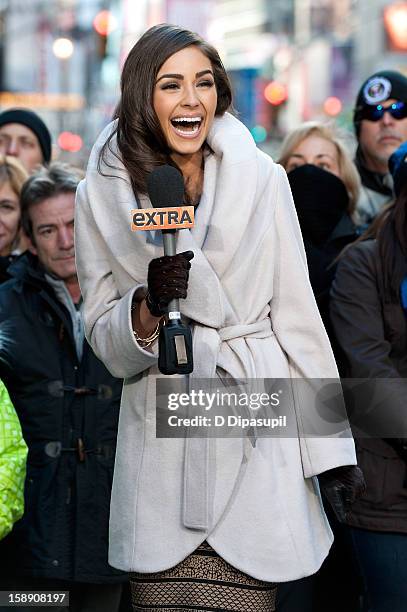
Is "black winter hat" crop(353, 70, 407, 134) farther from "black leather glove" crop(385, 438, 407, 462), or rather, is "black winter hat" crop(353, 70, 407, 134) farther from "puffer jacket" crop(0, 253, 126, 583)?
"black leather glove" crop(385, 438, 407, 462)

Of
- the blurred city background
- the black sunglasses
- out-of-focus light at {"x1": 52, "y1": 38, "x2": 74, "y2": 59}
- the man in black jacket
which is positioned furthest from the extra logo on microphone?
out-of-focus light at {"x1": 52, "y1": 38, "x2": 74, "y2": 59}

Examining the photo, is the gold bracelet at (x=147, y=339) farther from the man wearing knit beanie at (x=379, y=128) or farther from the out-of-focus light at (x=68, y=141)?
the out-of-focus light at (x=68, y=141)

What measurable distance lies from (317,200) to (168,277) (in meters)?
2.37

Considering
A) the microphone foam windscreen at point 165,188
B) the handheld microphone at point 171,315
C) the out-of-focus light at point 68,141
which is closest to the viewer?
the handheld microphone at point 171,315

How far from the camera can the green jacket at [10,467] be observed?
14.1 ft

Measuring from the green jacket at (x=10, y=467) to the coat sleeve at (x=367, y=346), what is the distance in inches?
50.7

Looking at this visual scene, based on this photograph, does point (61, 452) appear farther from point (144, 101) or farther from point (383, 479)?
point (144, 101)

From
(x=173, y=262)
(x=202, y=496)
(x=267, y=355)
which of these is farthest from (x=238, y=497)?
(x=173, y=262)

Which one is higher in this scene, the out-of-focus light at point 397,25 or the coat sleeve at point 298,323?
the out-of-focus light at point 397,25

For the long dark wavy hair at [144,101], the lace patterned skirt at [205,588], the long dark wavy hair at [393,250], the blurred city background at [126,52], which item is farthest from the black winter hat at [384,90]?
the blurred city background at [126,52]

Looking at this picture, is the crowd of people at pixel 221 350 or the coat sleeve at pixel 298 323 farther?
the coat sleeve at pixel 298 323

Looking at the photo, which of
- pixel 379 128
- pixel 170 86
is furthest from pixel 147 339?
pixel 379 128

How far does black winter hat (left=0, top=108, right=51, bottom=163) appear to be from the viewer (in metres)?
7.46

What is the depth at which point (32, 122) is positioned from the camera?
746 cm
